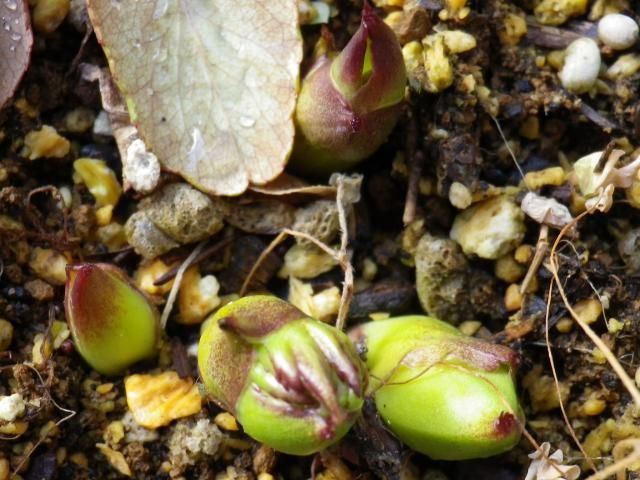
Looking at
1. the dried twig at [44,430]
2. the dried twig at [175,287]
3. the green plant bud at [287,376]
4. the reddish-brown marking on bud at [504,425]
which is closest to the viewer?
the green plant bud at [287,376]

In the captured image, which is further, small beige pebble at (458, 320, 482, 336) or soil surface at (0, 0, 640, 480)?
small beige pebble at (458, 320, 482, 336)

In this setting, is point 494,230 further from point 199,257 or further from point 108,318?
point 108,318

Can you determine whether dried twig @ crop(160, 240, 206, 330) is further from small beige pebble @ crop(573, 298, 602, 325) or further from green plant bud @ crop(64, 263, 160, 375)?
small beige pebble @ crop(573, 298, 602, 325)

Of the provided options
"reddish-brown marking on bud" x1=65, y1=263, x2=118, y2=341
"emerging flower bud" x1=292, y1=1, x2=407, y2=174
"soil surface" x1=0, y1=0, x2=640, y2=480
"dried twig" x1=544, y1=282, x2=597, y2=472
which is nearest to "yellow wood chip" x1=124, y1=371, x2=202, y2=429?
"soil surface" x1=0, y1=0, x2=640, y2=480

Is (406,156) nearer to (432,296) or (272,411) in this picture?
(432,296)

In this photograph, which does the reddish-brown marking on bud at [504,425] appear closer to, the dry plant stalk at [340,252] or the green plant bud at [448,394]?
the green plant bud at [448,394]

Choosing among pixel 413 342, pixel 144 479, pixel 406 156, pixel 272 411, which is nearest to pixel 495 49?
pixel 406 156

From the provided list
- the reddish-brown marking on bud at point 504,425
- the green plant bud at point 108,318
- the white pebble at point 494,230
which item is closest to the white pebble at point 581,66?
the white pebble at point 494,230

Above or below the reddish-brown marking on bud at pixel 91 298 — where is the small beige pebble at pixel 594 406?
below
